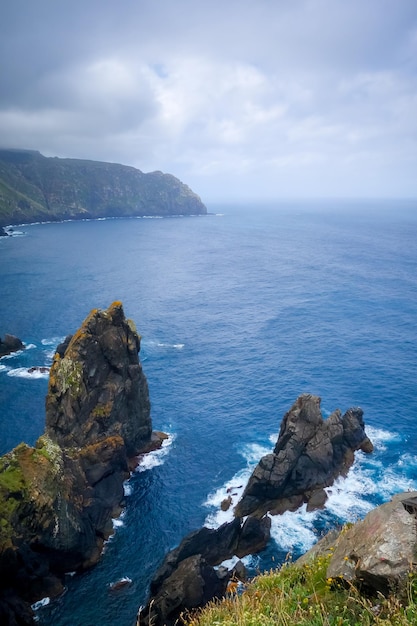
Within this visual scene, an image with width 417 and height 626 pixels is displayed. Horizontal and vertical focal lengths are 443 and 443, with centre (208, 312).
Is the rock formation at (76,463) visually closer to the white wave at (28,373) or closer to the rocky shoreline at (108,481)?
the rocky shoreline at (108,481)

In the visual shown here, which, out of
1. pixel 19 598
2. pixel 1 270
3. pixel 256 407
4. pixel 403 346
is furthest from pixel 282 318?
pixel 1 270

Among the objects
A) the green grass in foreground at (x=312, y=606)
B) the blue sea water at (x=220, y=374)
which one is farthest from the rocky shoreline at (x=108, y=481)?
the green grass in foreground at (x=312, y=606)

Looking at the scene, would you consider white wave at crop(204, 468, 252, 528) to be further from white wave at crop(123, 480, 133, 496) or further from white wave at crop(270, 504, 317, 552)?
white wave at crop(123, 480, 133, 496)

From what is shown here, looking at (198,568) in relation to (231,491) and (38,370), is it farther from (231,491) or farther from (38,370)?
(38,370)

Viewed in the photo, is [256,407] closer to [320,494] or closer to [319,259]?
[320,494]

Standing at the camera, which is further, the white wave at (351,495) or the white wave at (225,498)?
the white wave at (225,498)

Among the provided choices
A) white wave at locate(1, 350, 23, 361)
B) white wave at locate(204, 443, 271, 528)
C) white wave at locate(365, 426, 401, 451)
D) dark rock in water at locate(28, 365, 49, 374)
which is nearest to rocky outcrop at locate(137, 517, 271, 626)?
white wave at locate(204, 443, 271, 528)
